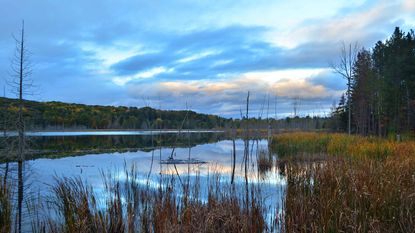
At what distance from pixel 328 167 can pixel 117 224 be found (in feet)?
18.5

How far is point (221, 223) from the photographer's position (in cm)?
720

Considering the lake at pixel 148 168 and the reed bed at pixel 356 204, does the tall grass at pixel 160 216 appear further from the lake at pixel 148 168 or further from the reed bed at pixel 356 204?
the reed bed at pixel 356 204

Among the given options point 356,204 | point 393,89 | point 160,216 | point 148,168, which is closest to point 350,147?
point 148,168

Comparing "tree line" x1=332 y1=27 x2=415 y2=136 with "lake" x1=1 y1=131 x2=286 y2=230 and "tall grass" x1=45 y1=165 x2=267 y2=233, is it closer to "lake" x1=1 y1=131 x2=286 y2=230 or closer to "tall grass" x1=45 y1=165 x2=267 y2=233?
"lake" x1=1 y1=131 x2=286 y2=230

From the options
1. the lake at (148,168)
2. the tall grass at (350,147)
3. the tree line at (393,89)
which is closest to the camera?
the lake at (148,168)

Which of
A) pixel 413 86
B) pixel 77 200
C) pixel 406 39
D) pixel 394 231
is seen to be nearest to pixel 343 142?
pixel 394 231

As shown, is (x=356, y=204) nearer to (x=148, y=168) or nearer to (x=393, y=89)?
(x=148, y=168)

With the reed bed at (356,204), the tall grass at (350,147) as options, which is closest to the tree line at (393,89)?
the tall grass at (350,147)

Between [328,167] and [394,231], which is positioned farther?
[328,167]

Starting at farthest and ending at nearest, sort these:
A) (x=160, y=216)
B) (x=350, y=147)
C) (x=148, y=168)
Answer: (x=350, y=147) → (x=148, y=168) → (x=160, y=216)

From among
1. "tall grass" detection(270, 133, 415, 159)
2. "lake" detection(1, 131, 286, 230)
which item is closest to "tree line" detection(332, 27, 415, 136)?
"tall grass" detection(270, 133, 415, 159)

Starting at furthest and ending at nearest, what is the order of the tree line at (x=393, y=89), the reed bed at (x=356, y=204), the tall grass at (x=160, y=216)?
the tree line at (x=393, y=89), the tall grass at (x=160, y=216), the reed bed at (x=356, y=204)

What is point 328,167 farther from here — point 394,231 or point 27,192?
point 27,192

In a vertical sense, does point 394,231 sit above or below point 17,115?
below
